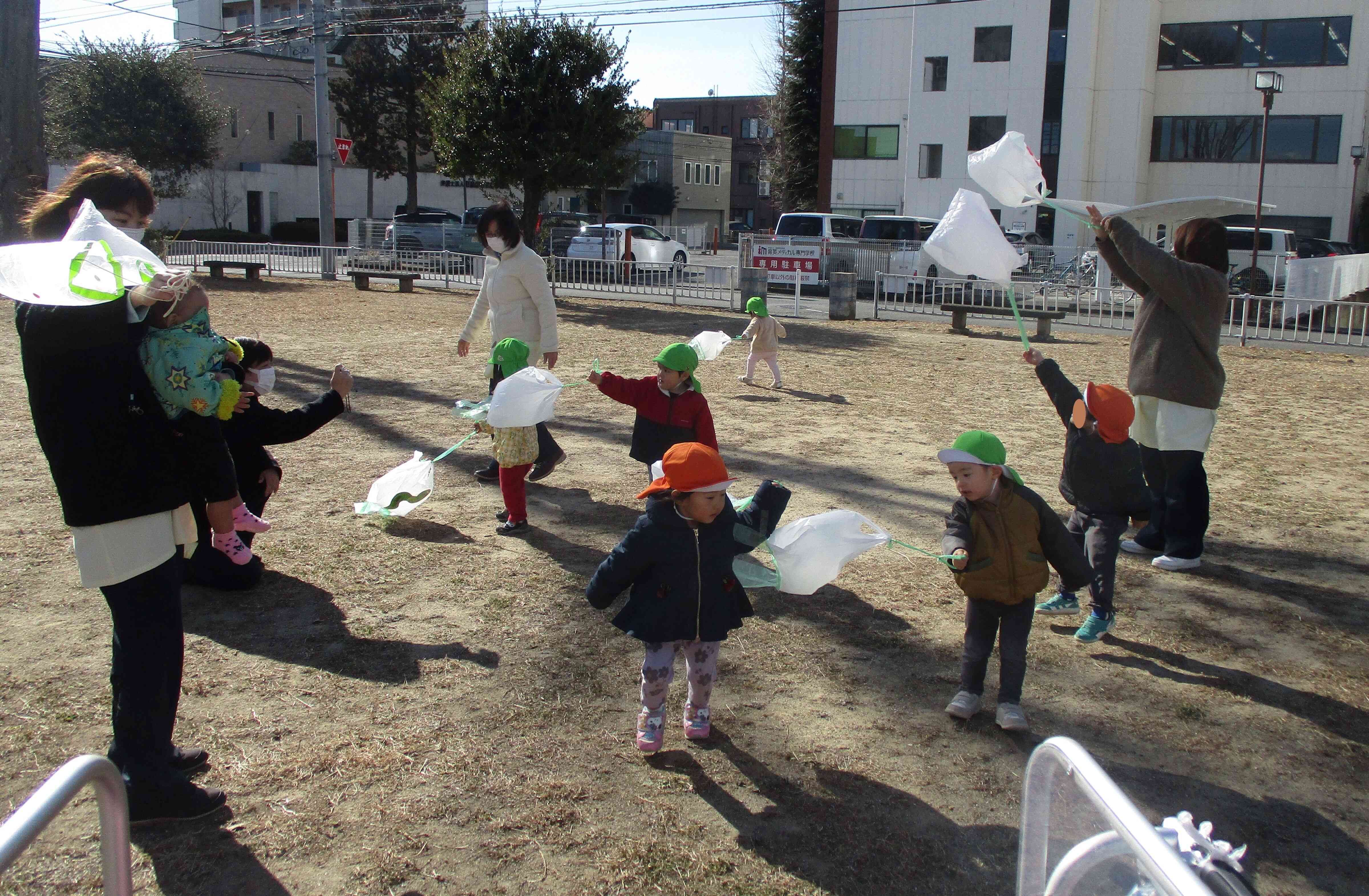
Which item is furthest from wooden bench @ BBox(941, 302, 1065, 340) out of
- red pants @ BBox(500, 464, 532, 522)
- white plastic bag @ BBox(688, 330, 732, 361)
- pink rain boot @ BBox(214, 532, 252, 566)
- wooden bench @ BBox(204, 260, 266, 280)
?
wooden bench @ BBox(204, 260, 266, 280)

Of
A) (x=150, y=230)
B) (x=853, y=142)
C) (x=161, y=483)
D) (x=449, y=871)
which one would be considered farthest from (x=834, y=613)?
(x=853, y=142)

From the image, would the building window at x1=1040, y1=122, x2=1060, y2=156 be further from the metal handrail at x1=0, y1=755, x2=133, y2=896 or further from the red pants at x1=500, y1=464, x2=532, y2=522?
the metal handrail at x1=0, y1=755, x2=133, y2=896

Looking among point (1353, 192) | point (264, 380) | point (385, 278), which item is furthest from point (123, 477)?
point (1353, 192)

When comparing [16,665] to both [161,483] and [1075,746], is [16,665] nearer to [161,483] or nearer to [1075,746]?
[161,483]

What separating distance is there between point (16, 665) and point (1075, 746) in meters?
3.87

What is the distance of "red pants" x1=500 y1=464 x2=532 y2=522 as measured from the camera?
5570 mm

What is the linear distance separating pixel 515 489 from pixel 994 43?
33039mm

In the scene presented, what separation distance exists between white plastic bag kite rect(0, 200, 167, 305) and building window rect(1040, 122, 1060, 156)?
34260 mm

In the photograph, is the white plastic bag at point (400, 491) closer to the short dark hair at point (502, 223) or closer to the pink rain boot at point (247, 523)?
the pink rain boot at point (247, 523)

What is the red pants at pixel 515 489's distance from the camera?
5570mm

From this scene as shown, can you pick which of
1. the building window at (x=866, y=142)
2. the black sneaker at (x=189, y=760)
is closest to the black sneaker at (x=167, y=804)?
the black sneaker at (x=189, y=760)

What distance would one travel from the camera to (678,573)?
327 centimetres

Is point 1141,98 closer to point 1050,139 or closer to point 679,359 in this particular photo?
point 1050,139

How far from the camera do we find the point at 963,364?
41.4 ft
